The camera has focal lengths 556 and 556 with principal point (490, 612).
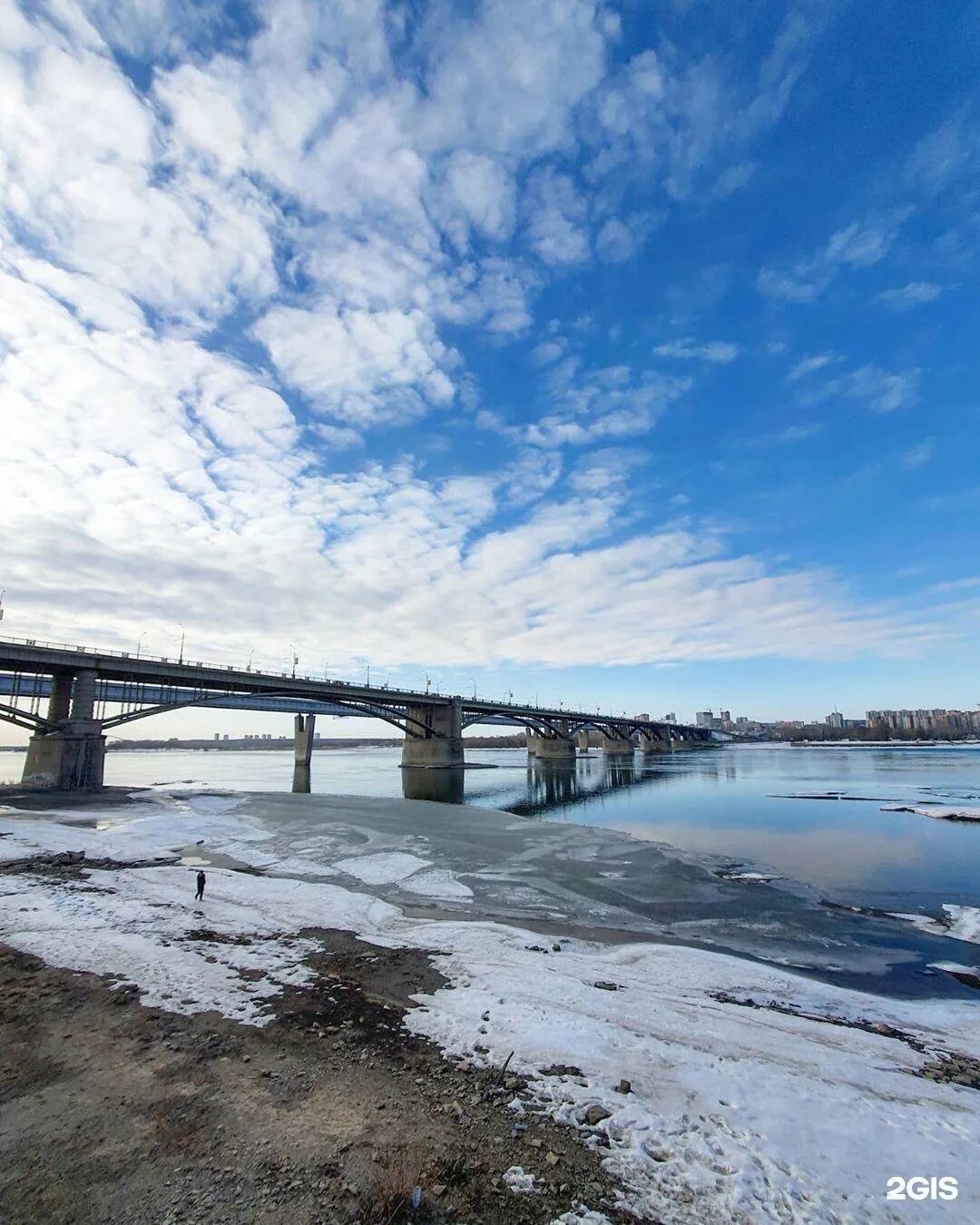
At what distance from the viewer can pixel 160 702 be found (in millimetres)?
53562

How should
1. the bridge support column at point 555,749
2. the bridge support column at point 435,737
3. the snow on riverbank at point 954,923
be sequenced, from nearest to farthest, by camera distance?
the snow on riverbank at point 954,923 → the bridge support column at point 435,737 → the bridge support column at point 555,749

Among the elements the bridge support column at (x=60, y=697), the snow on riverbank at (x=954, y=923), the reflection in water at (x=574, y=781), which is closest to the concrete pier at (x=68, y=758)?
the bridge support column at (x=60, y=697)

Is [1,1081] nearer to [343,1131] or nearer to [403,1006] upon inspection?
[343,1131]

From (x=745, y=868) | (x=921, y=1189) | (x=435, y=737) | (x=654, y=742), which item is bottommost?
(x=745, y=868)

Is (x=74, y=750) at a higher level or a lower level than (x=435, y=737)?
lower

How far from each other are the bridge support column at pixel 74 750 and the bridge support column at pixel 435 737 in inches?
1518

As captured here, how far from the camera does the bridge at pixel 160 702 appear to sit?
42.8m

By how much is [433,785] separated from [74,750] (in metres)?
32.9

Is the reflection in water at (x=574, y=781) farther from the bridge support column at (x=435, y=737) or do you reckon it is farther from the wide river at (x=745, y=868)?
the bridge support column at (x=435, y=737)

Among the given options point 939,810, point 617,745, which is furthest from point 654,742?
point 939,810

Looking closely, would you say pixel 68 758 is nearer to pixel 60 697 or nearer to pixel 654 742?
pixel 60 697

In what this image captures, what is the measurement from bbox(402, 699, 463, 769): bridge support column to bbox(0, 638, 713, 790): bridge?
0.13 meters

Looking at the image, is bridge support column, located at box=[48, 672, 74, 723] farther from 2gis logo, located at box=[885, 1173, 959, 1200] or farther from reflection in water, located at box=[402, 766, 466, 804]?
2gis logo, located at box=[885, 1173, 959, 1200]

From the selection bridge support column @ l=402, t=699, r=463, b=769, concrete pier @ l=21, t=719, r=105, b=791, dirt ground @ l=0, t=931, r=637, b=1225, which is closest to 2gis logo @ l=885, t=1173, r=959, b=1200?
dirt ground @ l=0, t=931, r=637, b=1225
